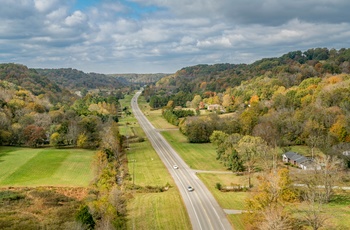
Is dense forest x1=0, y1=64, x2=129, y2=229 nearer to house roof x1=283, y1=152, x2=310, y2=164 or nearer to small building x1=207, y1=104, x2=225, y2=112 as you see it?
house roof x1=283, y1=152, x2=310, y2=164

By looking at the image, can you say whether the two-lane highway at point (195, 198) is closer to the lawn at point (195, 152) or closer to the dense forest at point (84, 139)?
the lawn at point (195, 152)

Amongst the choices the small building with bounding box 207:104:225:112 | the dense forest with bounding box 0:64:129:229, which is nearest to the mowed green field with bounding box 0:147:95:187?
the dense forest with bounding box 0:64:129:229

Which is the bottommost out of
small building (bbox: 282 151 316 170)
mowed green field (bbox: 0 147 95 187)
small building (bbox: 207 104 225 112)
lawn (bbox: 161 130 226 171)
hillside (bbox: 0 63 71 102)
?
lawn (bbox: 161 130 226 171)

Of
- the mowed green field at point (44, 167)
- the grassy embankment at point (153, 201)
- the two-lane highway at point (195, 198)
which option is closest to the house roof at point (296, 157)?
the two-lane highway at point (195, 198)

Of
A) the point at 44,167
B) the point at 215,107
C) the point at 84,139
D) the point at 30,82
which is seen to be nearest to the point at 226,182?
the point at 44,167

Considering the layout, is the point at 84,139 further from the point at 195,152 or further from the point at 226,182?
the point at 226,182

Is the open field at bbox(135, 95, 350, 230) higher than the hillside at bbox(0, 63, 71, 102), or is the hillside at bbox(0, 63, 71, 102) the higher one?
the hillside at bbox(0, 63, 71, 102)
